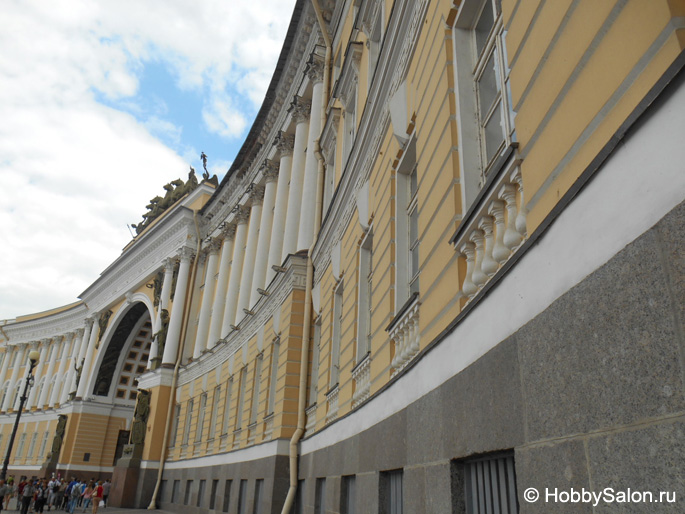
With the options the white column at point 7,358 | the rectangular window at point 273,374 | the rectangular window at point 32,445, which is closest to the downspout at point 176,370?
the rectangular window at point 273,374

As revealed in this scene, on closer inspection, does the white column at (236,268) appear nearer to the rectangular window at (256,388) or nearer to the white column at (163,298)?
the rectangular window at (256,388)

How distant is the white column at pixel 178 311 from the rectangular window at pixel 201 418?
17.8ft

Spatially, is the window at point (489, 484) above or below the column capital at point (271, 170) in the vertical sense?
below

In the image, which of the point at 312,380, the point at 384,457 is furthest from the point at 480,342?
the point at 312,380

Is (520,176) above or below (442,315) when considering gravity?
above

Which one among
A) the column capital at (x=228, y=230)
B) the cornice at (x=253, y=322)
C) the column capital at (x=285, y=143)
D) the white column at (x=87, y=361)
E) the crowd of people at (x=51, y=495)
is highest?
the column capital at (x=285, y=143)

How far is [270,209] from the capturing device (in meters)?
21.2

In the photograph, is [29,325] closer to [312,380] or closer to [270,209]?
[270,209]

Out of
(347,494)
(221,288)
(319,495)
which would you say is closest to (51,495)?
(221,288)

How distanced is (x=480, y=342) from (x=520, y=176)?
1.04m

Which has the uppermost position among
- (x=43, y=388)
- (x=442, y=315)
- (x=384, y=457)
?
(x=43, y=388)

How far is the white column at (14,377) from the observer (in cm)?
5109

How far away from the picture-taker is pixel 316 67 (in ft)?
56.1

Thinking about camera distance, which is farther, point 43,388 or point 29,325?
point 29,325
